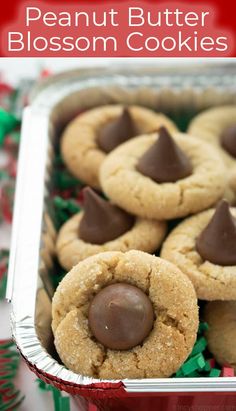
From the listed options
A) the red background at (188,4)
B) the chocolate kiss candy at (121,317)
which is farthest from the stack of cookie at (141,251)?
the red background at (188,4)

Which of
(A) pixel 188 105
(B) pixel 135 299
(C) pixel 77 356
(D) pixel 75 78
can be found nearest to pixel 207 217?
(B) pixel 135 299

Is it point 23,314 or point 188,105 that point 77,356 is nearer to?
point 23,314

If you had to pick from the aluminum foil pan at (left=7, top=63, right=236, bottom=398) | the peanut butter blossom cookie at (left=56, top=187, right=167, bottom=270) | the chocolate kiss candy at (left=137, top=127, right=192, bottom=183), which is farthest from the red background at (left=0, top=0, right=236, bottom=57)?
the aluminum foil pan at (left=7, top=63, right=236, bottom=398)

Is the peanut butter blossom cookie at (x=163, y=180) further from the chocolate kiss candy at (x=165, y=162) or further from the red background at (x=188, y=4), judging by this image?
the red background at (x=188, y=4)

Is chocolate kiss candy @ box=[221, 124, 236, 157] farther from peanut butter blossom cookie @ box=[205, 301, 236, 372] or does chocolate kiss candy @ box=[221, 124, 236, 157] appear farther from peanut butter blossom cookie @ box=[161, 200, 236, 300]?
peanut butter blossom cookie @ box=[205, 301, 236, 372]

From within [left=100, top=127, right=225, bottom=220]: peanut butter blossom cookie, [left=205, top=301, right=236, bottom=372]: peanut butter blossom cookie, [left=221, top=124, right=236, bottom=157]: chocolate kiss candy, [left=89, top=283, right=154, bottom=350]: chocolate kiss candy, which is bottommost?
[left=205, top=301, right=236, bottom=372]: peanut butter blossom cookie

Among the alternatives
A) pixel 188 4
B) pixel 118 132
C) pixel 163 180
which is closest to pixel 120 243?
pixel 163 180

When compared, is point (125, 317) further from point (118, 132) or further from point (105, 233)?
point (118, 132)
